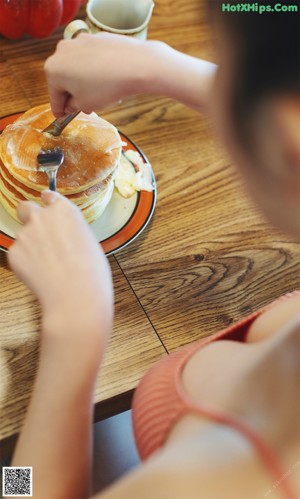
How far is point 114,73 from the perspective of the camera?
83 cm

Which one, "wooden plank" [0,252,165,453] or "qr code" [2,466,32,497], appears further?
"wooden plank" [0,252,165,453]

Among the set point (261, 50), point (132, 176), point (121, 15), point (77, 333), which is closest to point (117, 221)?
point (132, 176)

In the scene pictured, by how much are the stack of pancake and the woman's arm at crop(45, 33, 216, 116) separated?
2.2 inches

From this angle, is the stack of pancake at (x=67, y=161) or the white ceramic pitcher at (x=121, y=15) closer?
the stack of pancake at (x=67, y=161)

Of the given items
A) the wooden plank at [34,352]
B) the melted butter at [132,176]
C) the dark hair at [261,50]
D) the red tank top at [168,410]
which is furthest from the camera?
the melted butter at [132,176]

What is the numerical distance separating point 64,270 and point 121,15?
2.20 feet

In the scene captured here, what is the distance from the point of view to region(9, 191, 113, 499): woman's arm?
63cm

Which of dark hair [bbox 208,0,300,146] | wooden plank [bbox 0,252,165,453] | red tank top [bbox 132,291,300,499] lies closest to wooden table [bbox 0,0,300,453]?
wooden plank [bbox 0,252,165,453]

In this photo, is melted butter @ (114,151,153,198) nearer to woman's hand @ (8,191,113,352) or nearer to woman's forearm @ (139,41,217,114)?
woman's forearm @ (139,41,217,114)

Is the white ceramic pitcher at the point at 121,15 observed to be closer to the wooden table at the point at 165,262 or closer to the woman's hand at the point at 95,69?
the wooden table at the point at 165,262

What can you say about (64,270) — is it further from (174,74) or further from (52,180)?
(174,74)

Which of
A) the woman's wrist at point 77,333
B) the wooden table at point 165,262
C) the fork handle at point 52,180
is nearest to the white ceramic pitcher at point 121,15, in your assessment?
the wooden table at point 165,262

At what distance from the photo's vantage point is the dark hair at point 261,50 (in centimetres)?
41

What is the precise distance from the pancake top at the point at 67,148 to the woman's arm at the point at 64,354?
22cm
